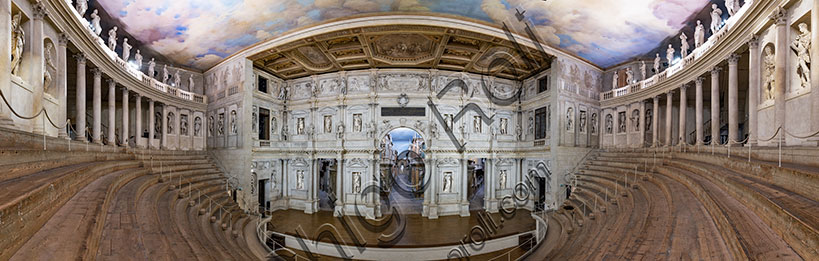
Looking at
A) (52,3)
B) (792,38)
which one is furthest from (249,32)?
(792,38)

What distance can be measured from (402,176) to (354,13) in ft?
53.6

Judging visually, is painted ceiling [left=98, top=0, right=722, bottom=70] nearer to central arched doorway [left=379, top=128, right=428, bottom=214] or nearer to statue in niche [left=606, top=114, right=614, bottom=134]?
statue in niche [left=606, top=114, right=614, bottom=134]

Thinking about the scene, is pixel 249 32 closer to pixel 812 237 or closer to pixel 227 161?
pixel 227 161

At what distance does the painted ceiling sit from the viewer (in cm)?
1284

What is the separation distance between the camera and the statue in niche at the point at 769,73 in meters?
9.01

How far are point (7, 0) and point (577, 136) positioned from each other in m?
21.7

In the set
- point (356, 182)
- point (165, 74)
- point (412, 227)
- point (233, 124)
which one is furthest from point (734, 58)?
point (165, 74)

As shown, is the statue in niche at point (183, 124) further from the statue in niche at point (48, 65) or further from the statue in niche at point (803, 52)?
the statue in niche at point (803, 52)

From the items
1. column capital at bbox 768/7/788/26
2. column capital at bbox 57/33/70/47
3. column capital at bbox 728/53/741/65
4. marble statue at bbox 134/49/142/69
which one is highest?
marble statue at bbox 134/49/142/69

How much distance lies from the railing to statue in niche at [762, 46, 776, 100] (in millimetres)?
1422

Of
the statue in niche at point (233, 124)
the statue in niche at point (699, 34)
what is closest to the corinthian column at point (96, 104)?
the statue in niche at point (233, 124)

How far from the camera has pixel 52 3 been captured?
29.5 ft

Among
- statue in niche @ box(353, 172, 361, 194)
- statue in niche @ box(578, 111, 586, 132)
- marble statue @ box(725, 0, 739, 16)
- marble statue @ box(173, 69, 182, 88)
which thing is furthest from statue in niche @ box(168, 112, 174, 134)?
marble statue @ box(725, 0, 739, 16)

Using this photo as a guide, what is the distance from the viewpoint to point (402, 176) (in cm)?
2792
